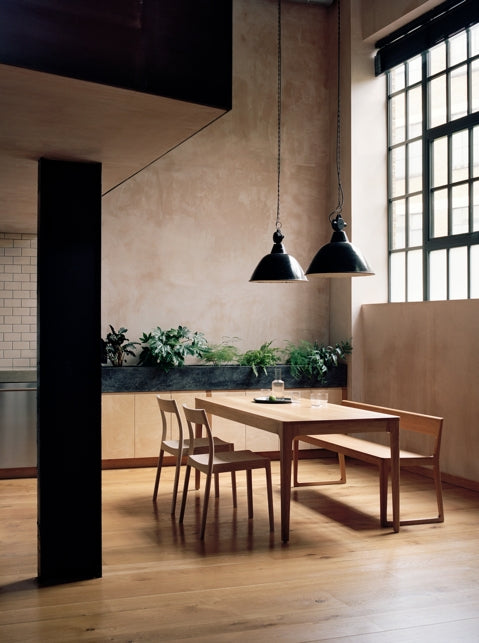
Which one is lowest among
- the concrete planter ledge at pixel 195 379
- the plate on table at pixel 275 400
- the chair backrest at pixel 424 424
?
the chair backrest at pixel 424 424

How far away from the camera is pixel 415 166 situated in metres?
8.20

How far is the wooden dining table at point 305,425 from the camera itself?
5.17 m

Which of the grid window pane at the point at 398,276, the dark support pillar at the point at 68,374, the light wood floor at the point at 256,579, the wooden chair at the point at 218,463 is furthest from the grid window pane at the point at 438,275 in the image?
the dark support pillar at the point at 68,374

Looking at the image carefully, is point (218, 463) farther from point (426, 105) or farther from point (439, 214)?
point (426, 105)

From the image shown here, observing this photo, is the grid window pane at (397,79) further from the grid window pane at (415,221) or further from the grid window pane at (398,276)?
the grid window pane at (398,276)

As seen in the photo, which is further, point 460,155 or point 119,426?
point 119,426

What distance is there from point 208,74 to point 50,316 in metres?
1.72

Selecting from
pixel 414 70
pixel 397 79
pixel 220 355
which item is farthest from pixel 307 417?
pixel 397 79

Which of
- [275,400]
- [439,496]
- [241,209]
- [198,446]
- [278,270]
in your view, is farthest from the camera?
[241,209]

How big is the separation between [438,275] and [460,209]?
0.74 meters

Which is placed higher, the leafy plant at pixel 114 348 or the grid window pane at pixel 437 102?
the grid window pane at pixel 437 102

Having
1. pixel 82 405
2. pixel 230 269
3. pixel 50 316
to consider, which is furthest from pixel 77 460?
pixel 230 269

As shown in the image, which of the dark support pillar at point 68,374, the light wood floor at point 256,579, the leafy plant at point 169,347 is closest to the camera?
the light wood floor at point 256,579

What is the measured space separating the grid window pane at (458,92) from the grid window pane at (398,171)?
0.99 meters
